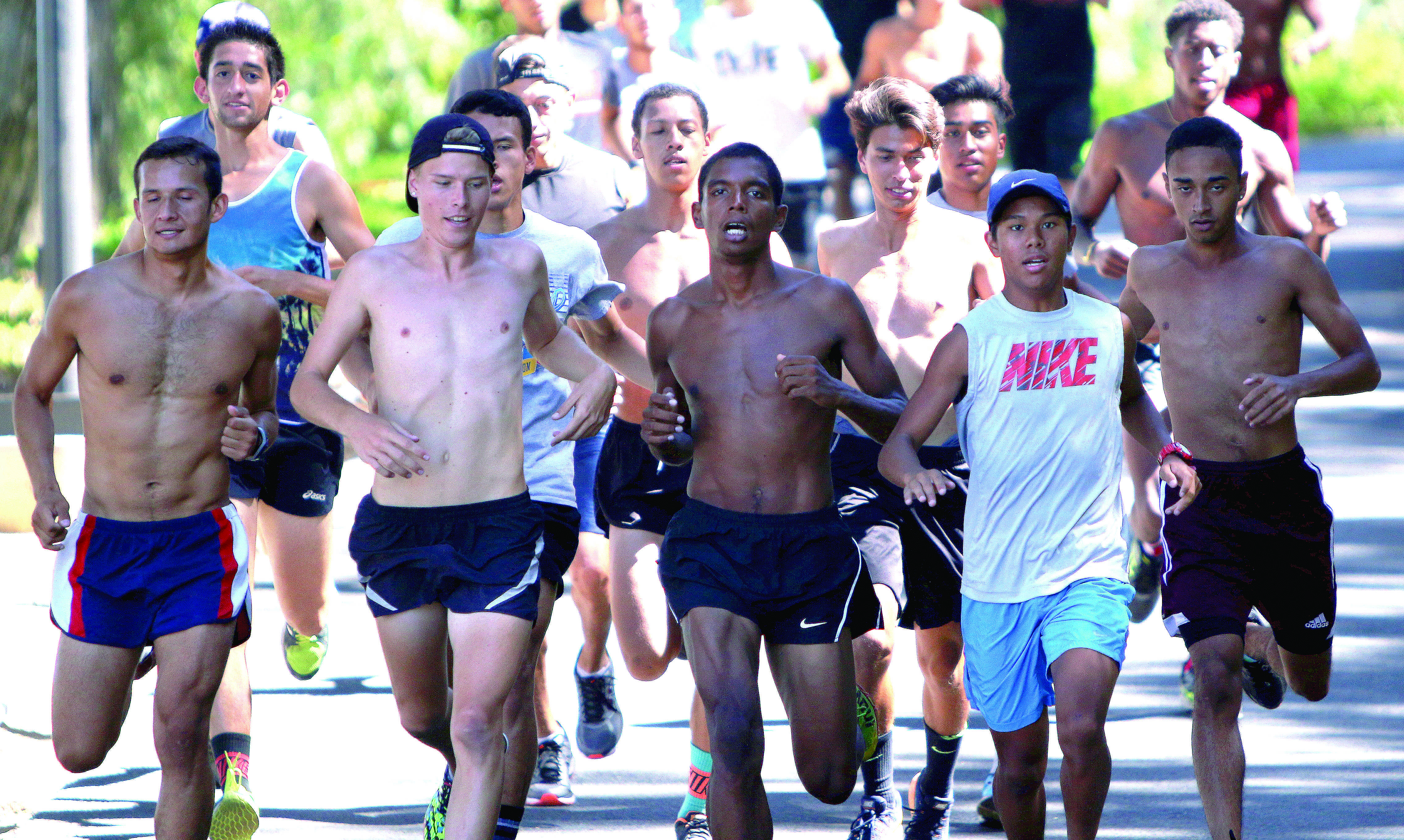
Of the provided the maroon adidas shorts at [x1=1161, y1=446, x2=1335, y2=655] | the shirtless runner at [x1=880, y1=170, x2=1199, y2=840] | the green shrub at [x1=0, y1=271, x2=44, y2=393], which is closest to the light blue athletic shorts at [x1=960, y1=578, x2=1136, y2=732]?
the shirtless runner at [x1=880, y1=170, x2=1199, y2=840]

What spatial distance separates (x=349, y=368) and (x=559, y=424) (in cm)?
79

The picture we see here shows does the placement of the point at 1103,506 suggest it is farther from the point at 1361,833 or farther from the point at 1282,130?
the point at 1282,130

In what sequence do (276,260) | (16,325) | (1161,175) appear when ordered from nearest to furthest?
A: (276,260)
(1161,175)
(16,325)

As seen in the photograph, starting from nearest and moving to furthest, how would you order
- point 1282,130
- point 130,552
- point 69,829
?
point 130,552 → point 69,829 → point 1282,130

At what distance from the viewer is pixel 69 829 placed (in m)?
5.98

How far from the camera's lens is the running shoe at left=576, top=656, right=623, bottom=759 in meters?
6.69

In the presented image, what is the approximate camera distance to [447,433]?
512 cm

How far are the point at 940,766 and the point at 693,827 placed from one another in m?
0.81

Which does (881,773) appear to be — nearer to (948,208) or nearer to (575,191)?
(948,208)

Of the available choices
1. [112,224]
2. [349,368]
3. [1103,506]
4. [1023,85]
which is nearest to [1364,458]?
[1023,85]

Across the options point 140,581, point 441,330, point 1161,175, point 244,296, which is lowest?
point 140,581

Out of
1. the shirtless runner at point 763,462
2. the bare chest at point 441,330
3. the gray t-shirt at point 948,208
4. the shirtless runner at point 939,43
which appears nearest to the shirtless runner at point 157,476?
the bare chest at point 441,330

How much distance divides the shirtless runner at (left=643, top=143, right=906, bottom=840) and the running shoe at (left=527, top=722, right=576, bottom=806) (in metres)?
1.26

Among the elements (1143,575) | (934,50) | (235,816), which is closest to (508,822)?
(235,816)
